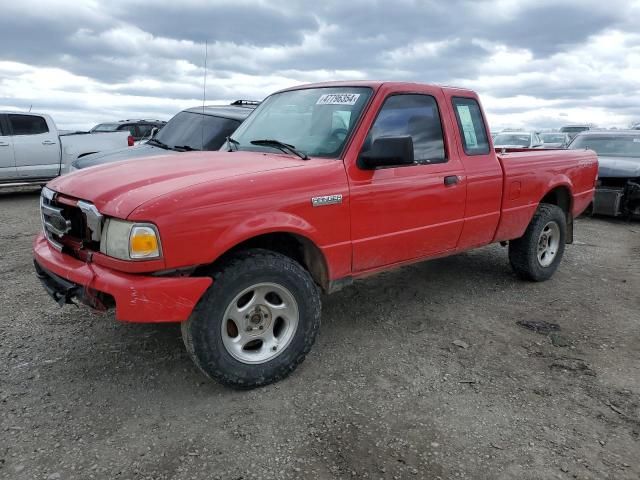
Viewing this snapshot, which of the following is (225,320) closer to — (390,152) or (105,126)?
(390,152)

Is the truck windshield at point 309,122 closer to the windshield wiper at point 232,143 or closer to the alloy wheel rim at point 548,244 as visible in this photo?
the windshield wiper at point 232,143

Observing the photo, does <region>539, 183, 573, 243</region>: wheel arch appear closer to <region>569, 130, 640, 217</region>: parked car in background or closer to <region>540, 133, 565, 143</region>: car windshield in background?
<region>569, 130, 640, 217</region>: parked car in background

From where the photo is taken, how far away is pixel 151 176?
3.12 meters

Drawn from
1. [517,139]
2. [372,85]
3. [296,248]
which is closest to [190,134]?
[372,85]

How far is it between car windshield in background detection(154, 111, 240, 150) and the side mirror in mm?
3971

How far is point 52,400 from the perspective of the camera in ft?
10.0

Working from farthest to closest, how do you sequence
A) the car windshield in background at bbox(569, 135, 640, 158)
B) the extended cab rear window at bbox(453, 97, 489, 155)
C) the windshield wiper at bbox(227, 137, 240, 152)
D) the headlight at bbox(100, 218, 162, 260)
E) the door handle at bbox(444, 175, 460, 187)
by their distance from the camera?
the car windshield in background at bbox(569, 135, 640, 158), the extended cab rear window at bbox(453, 97, 489, 155), the windshield wiper at bbox(227, 137, 240, 152), the door handle at bbox(444, 175, 460, 187), the headlight at bbox(100, 218, 162, 260)

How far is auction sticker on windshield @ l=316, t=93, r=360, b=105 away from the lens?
377 cm

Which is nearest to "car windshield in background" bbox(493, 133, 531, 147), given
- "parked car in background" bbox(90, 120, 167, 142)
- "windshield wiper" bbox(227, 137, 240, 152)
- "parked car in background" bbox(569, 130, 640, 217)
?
"parked car in background" bbox(569, 130, 640, 217)

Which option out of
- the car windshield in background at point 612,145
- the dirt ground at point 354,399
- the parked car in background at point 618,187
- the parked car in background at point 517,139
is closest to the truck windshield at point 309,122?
the dirt ground at point 354,399

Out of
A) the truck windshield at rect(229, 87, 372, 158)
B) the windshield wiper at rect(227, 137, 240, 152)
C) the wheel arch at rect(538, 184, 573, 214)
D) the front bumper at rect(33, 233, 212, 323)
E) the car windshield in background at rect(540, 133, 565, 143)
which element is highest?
the car windshield in background at rect(540, 133, 565, 143)

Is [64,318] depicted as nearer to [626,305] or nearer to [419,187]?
[419,187]

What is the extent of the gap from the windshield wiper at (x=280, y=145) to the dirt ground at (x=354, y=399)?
54.8 inches

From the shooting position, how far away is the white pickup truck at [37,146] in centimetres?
1058
